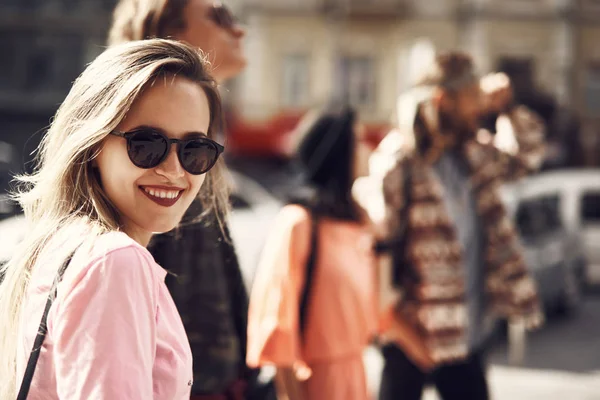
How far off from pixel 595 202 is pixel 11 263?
10.7 metres

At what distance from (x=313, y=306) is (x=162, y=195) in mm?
1558

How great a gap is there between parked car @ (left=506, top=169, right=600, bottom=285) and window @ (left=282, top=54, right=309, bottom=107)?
17.2 meters

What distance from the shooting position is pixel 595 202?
11430 mm

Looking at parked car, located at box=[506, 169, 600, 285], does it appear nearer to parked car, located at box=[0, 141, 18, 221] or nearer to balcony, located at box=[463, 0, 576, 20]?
parked car, located at box=[0, 141, 18, 221]

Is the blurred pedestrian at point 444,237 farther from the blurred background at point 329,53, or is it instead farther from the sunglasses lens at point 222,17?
the blurred background at point 329,53

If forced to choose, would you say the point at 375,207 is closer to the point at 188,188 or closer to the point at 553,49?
the point at 188,188

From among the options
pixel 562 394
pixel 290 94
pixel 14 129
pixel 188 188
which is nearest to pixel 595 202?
pixel 562 394

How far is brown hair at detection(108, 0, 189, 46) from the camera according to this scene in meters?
2.36

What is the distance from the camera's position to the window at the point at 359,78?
2855 centimetres

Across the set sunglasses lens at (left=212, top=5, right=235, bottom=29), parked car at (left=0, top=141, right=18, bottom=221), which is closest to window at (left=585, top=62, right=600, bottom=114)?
parked car at (left=0, top=141, right=18, bottom=221)

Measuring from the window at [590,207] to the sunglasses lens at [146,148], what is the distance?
10432 mm

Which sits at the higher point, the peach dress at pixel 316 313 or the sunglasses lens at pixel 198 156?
the sunglasses lens at pixel 198 156

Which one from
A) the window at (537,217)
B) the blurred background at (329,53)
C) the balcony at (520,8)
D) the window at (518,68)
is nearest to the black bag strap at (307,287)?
the window at (537,217)

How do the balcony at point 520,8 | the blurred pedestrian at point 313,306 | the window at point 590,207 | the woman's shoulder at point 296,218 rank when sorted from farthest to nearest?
the balcony at point 520,8 → the window at point 590,207 → the woman's shoulder at point 296,218 → the blurred pedestrian at point 313,306
